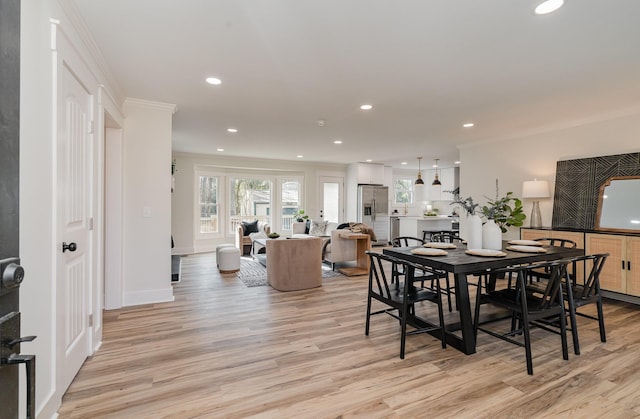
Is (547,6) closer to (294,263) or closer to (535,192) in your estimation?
(535,192)

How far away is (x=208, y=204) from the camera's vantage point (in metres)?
8.03

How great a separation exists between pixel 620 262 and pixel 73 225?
5.45 meters

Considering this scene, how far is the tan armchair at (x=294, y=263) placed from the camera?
4.42m

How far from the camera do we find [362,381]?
217 cm

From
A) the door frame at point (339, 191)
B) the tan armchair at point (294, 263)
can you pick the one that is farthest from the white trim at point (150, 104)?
the door frame at point (339, 191)

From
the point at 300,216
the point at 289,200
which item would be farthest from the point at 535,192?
the point at 289,200

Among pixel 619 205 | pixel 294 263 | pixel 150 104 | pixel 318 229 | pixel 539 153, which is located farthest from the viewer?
pixel 318 229

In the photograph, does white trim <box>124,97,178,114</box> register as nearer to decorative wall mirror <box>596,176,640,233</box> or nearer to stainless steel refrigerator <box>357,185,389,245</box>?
decorative wall mirror <box>596,176,640,233</box>

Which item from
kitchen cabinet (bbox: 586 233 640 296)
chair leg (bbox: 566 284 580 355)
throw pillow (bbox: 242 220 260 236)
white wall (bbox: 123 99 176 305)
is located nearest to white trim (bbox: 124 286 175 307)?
white wall (bbox: 123 99 176 305)

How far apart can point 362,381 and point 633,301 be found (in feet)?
12.6

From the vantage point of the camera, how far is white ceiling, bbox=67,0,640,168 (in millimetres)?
1979

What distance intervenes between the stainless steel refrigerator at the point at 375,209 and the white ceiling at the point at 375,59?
4290 millimetres

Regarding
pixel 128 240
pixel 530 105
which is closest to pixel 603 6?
pixel 530 105

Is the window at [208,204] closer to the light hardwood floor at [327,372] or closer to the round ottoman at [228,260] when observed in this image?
the round ottoman at [228,260]
